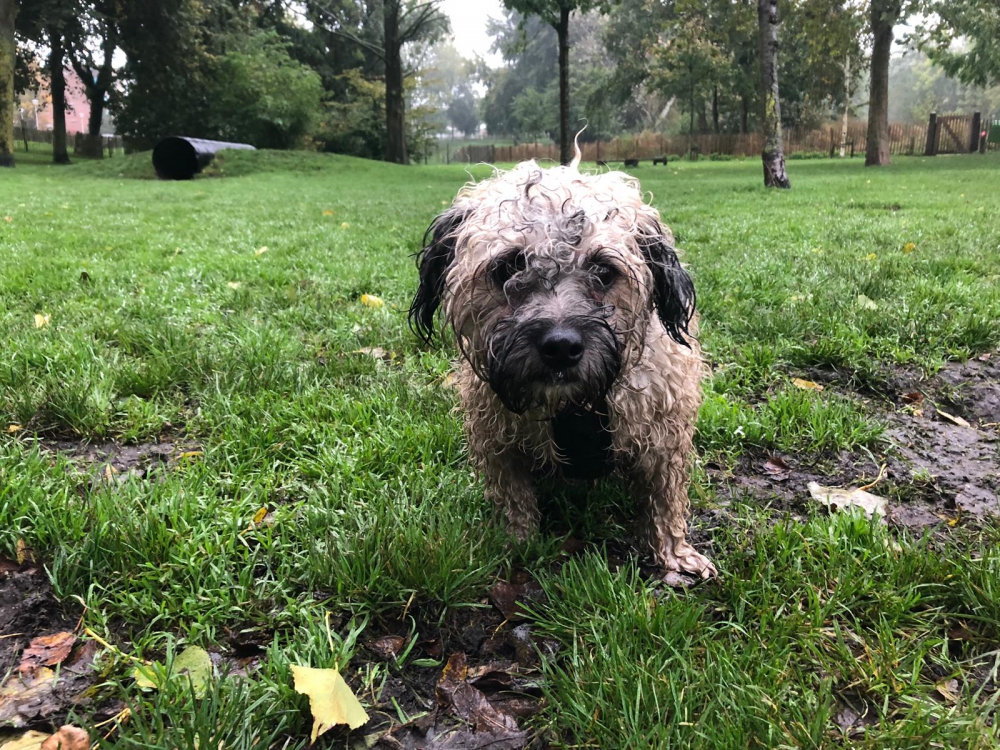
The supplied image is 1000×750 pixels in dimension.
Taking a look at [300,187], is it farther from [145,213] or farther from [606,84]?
[606,84]

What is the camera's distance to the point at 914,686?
1950mm

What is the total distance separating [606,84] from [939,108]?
79.6 m

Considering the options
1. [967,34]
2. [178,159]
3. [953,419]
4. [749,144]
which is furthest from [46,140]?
[953,419]

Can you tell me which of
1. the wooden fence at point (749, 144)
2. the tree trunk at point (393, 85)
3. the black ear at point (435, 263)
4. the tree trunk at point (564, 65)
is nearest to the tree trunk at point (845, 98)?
the wooden fence at point (749, 144)

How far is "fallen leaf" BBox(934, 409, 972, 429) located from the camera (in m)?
3.67

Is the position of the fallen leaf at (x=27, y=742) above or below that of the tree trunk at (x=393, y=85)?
below

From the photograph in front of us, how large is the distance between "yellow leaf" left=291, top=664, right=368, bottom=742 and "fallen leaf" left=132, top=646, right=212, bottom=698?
274 millimetres

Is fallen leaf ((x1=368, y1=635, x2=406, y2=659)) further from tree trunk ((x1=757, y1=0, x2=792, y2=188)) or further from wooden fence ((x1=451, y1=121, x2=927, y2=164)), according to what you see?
wooden fence ((x1=451, y1=121, x2=927, y2=164))

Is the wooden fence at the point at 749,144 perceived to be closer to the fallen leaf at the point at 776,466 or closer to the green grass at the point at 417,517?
the green grass at the point at 417,517

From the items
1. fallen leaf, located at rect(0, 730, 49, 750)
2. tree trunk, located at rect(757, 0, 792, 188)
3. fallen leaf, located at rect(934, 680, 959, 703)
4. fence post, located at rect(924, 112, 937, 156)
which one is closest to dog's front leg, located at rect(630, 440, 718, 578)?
fallen leaf, located at rect(934, 680, 959, 703)

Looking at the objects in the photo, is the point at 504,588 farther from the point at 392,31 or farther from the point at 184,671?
the point at 392,31

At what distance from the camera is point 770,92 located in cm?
1689

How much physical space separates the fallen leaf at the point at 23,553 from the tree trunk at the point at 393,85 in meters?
38.8

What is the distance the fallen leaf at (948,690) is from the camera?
1940 millimetres
